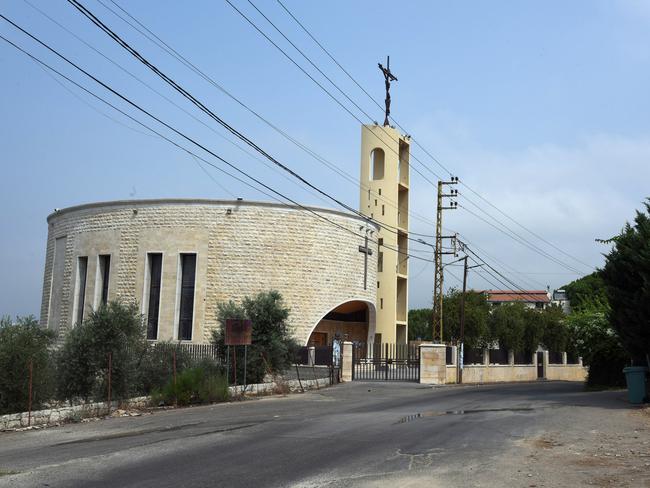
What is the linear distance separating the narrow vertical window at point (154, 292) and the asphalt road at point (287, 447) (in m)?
29.2

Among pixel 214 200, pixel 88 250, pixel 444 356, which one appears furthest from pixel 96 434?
pixel 88 250

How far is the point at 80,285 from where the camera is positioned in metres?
50.3

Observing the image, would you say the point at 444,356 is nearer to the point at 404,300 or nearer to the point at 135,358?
the point at 135,358

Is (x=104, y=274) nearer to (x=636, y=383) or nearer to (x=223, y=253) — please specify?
(x=223, y=253)

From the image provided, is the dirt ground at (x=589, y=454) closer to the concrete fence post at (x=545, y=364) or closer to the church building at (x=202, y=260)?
the church building at (x=202, y=260)

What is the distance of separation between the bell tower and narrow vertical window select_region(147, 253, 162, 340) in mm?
19685

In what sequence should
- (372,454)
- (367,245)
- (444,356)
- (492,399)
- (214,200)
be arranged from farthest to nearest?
(367,245) < (214,200) < (444,356) < (492,399) < (372,454)

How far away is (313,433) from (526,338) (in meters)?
44.2

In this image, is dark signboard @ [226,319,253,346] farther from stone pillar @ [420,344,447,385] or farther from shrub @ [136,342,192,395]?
stone pillar @ [420,344,447,385]

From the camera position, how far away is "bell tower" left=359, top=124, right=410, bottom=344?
59.1 m

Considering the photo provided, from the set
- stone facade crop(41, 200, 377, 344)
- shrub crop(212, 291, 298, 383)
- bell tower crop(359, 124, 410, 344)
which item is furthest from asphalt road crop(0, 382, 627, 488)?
bell tower crop(359, 124, 410, 344)

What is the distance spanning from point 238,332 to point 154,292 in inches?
1040

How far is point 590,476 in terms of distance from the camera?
857 centimetres

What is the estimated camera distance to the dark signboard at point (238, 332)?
2230 centimetres
